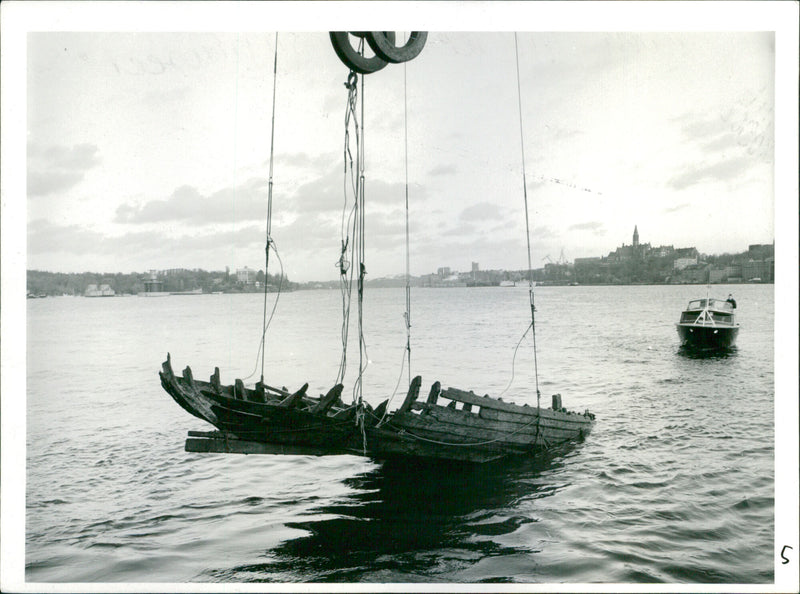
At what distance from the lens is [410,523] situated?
7.21 metres

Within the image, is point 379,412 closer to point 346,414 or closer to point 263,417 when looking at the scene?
point 346,414

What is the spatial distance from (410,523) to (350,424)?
4.92 ft

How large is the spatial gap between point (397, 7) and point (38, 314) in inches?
224

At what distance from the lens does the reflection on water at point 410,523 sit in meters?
6.12

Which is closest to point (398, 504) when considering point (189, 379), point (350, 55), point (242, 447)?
point (242, 447)

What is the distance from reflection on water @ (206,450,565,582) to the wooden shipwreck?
510mm

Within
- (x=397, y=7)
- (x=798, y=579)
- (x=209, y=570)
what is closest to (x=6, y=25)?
(x=397, y=7)

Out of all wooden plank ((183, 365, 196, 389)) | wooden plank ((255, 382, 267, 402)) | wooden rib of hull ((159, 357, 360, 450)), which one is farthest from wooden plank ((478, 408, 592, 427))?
wooden plank ((183, 365, 196, 389))

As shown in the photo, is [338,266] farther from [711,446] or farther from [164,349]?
[164,349]

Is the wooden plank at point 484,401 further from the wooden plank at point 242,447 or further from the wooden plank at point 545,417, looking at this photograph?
the wooden plank at point 242,447

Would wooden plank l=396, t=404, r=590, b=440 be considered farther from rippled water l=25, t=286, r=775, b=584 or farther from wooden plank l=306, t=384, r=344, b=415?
wooden plank l=306, t=384, r=344, b=415

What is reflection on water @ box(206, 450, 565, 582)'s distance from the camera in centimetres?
612

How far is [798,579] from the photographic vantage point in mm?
5688

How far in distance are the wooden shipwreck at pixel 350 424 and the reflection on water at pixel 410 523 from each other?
0.51m
